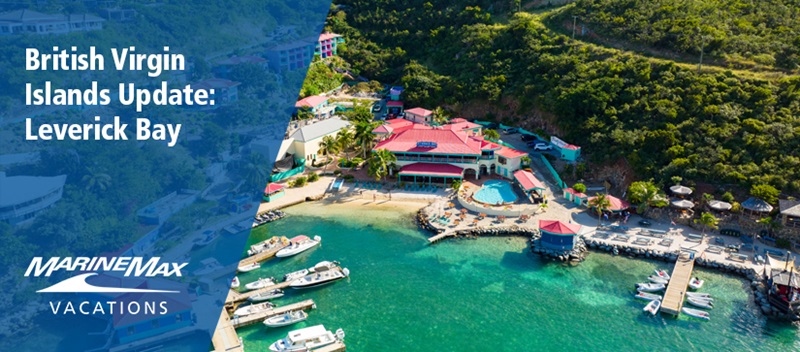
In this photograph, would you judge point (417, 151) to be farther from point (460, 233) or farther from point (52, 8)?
point (52, 8)

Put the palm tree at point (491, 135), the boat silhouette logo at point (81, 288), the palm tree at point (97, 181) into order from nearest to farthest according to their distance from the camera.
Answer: the boat silhouette logo at point (81, 288)
the palm tree at point (97, 181)
the palm tree at point (491, 135)

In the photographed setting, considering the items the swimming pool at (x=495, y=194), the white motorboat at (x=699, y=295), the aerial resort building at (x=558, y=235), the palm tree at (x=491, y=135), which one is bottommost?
the white motorboat at (x=699, y=295)

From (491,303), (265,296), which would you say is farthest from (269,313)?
(491,303)

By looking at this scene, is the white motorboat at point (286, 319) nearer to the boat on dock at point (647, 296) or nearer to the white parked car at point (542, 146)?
the boat on dock at point (647, 296)

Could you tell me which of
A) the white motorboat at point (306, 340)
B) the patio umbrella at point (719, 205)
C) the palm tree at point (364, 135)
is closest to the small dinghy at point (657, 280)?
the patio umbrella at point (719, 205)

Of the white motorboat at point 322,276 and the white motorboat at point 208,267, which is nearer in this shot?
the white motorboat at point 322,276

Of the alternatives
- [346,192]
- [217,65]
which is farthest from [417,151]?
[217,65]
